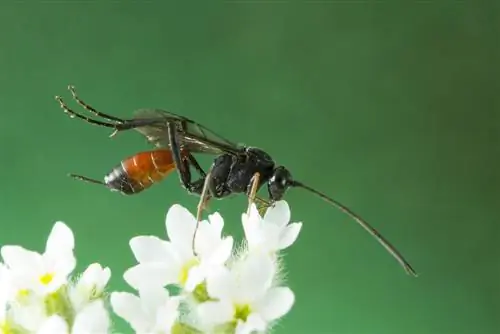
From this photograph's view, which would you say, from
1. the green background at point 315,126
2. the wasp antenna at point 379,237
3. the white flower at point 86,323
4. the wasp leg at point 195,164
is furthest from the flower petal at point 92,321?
the green background at point 315,126

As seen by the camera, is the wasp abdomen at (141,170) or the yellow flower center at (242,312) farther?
the wasp abdomen at (141,170)

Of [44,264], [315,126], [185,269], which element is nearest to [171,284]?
[185,269]

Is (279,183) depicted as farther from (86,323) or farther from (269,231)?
(86,323)

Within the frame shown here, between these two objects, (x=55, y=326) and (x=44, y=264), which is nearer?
(x=55, y=326)

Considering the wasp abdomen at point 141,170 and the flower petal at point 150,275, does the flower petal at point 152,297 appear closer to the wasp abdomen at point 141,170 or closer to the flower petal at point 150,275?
the flower petal at point 150,275

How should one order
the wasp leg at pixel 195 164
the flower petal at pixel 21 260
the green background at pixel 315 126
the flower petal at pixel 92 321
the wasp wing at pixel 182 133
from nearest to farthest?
the flower petal at pixel 92 321 < the flower petal at pixel 21 260 < the wasp wing at pixel 182 133 < the wasp leg at pixel 195 164 < the green background at pixel 315 126

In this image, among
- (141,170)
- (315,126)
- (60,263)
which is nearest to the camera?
(60,263)

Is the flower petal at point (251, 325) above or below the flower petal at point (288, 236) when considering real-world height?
below

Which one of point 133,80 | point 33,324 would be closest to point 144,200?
point 133,80
